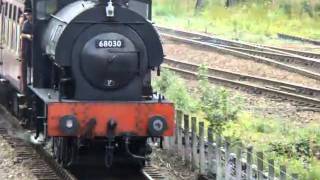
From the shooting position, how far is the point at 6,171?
37.7 feet

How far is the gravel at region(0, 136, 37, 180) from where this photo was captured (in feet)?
36.9

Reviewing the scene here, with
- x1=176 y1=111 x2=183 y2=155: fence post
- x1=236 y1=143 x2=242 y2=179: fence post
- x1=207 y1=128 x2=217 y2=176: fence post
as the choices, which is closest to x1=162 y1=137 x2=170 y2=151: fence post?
x1=176 y1=111 x2=183 y2=155: fence post

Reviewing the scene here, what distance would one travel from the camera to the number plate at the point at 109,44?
35.2 feet

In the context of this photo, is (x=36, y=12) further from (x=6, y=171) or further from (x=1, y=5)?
(x=1, y=5)

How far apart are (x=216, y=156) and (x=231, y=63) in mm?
13668

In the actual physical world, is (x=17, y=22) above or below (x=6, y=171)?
above

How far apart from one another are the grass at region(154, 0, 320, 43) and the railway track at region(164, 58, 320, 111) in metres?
9.62

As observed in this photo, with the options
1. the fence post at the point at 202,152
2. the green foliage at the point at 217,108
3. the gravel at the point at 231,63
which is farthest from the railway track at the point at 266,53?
the fence post at the point at 202,152

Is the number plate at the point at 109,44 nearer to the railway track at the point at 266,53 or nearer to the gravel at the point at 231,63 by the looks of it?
the gravel at the point at 231,63

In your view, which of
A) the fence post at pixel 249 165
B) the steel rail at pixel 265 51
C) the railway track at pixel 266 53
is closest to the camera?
the fence post at pixel 249 165

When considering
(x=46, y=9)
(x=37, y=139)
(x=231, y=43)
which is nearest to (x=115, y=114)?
(x=46, y=9)

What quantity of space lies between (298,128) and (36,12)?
5.65m

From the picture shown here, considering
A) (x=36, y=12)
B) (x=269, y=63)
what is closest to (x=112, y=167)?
(x=36, y=12)

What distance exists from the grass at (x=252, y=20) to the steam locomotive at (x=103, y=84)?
20.5 m
